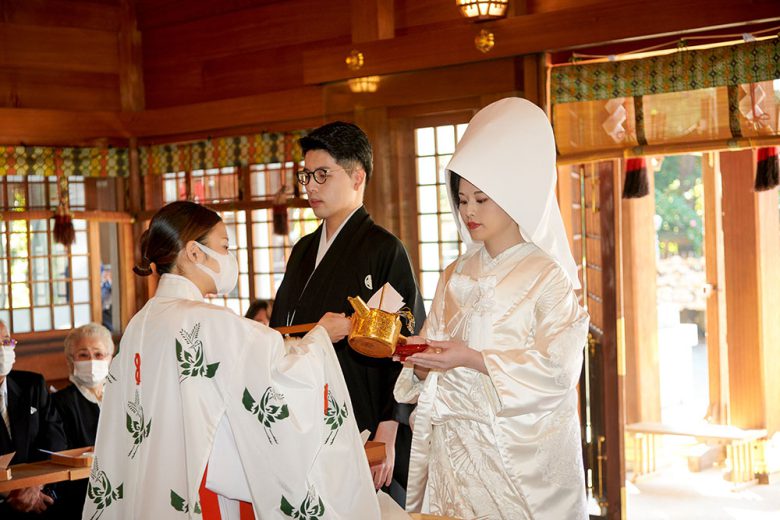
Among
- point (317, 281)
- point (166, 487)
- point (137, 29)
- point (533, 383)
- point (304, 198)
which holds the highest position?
point (137, 29)

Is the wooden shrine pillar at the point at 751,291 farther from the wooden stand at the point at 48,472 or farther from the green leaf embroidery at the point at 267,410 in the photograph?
the green leaf embroidery at the point at 267,410

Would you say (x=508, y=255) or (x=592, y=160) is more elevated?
(x=592, y=160)

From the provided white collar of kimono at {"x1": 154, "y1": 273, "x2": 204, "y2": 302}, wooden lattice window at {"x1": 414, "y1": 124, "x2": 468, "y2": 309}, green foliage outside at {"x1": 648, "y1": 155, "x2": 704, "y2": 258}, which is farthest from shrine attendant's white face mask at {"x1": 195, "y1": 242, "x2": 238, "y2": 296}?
green foliage outside at {"x1": 648, "y1": 155, "x2": 704, "y2": 258}

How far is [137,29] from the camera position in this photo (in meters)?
7.33

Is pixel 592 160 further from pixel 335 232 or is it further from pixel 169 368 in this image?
pixel 169 368

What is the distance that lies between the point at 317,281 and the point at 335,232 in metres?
0.18

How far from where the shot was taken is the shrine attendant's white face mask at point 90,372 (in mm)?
4348

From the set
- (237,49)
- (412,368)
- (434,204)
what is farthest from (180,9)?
(412,368)

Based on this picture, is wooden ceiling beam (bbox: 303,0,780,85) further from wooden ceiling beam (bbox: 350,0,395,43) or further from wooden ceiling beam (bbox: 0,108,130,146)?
wooden ceiling beam (bbox: 0,108,130,146)

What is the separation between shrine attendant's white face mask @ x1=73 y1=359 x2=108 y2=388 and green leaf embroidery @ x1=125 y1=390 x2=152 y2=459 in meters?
2.06

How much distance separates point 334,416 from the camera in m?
2.41

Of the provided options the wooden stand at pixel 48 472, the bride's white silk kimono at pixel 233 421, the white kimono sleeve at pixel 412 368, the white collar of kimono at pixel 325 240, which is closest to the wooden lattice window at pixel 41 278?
the wooden stand at pixel 48 472

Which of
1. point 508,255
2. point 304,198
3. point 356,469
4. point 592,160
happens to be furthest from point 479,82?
point 356,469

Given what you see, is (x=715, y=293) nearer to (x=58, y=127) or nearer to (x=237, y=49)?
(x=237, y=49)
